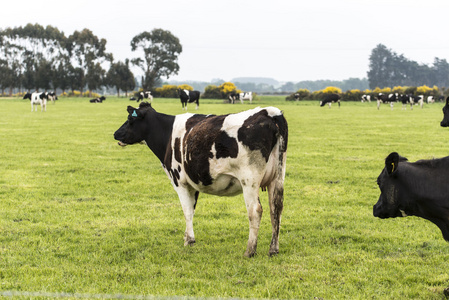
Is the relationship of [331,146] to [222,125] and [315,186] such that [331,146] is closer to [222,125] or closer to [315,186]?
[315,186]

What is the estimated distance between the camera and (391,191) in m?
5.13

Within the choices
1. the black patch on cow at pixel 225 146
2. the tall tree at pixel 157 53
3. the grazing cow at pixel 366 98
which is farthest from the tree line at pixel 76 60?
the black patch on cow at pixel 225 146

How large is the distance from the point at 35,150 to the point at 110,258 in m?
12.2

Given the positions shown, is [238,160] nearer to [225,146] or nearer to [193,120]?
[225,146]

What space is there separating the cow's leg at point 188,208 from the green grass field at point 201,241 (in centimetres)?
20

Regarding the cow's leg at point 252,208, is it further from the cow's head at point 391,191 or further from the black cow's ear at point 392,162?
the black cow's ear at point 392,162

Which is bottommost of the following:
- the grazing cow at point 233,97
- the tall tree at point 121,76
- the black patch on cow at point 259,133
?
the grazing cow at point 233,97

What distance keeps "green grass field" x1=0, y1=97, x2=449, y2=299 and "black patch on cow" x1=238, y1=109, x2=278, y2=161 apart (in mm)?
1559

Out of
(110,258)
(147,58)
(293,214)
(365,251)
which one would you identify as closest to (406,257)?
(365,251)

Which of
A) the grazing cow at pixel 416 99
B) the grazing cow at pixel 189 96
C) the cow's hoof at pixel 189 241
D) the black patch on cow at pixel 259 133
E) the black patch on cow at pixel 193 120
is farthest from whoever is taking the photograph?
the grazing cow at pixel 416 99

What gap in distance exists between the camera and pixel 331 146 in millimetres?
18125

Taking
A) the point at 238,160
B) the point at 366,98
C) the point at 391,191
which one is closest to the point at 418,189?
the point at 391,191

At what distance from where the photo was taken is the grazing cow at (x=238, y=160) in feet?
20.5

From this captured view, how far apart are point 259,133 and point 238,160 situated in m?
0.48
